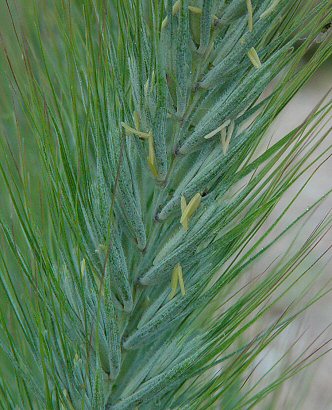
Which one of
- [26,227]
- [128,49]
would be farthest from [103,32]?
[26,227]

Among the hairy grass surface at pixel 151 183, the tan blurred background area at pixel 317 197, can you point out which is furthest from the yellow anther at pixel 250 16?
the tan blurred background area at pixel 317 197

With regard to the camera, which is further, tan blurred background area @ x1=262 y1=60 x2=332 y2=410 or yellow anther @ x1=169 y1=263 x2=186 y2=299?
tan blurred background area @ x1=262 y1=60 x2=332 y2=410

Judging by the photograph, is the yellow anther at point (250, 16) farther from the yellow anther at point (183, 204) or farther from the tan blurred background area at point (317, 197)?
the tan blurred background area at point (317, 197)

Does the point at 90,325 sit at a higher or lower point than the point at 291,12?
lower

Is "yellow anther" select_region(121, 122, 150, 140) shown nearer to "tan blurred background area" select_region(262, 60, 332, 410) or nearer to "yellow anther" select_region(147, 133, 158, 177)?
"yellow anther" select_region(147, 133, 158, 177)

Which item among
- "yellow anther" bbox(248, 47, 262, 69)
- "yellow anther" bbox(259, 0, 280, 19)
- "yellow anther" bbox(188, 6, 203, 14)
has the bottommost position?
"yellow anther" bbox(248, 47, 262, 69)

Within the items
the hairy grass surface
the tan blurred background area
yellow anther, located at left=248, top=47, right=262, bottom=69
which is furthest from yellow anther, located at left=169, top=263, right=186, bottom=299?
the tan blurred background area

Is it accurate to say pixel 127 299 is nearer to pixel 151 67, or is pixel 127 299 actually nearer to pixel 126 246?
pixel 126 246
